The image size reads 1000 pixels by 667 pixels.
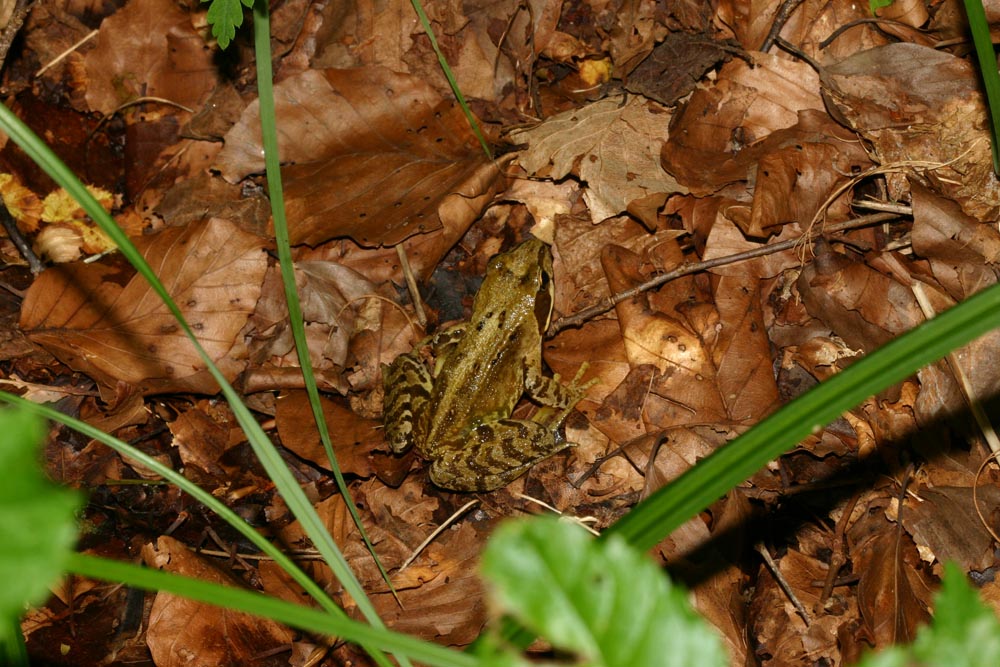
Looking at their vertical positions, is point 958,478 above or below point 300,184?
below

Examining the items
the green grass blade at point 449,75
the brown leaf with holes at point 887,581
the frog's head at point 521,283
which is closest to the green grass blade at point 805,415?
the brown leaf with holes at point 887,581

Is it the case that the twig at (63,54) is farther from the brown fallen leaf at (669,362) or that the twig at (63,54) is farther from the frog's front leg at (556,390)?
the brown fallen leaf at (669,362)

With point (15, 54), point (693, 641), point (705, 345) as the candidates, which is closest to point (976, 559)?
point (705, 345)

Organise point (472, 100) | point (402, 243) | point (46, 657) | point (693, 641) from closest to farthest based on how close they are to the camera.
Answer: point (693, 641)
point (46, 657)
point (402, 243)
point (472, 100)

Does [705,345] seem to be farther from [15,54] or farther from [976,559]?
[15,54]

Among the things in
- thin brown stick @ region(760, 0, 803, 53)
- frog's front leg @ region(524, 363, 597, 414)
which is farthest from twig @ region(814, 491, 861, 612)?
thin brown stick @ region(760, 0, 803, 53)

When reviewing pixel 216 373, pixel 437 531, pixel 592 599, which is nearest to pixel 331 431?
pixel 437 531

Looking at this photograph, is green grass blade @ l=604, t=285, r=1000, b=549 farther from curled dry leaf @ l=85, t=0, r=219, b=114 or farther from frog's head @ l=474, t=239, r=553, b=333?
curled dry leaf @ l=85, t=0, r=219, b=114
